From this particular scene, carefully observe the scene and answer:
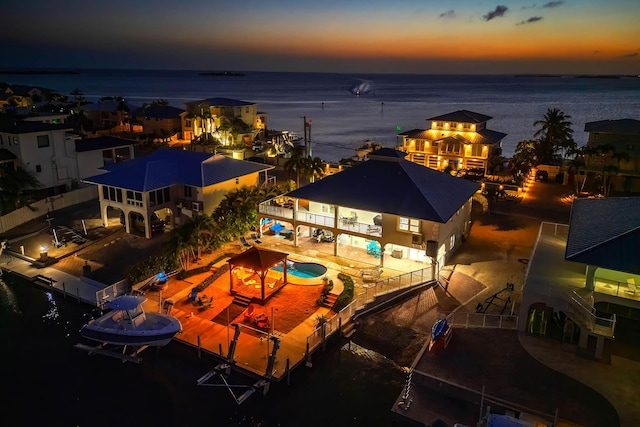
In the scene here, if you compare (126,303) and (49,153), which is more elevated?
(49,153)

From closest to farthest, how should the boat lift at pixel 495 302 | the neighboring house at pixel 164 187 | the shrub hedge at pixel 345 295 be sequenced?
1. the boat lift at pixel 495 302
2. the shrub hedge at pixel 345 295
3. the neighboring house at pixel 164 187

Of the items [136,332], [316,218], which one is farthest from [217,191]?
[136,332]

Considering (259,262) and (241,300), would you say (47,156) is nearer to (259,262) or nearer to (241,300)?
(241,300)

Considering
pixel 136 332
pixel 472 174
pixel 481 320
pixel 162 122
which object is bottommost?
pixel 136 332

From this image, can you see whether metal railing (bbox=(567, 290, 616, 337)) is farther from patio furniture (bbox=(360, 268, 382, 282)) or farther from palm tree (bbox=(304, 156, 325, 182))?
palm tree (bbox=(304, 156, 325, 182))

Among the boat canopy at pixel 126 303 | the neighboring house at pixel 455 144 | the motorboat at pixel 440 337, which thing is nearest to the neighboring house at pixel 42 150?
the boat canopy at pixel 126 303

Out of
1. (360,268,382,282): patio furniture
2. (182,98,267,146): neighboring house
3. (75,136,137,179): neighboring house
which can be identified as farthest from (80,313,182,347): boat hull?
(182,98,267,146): neighboring house

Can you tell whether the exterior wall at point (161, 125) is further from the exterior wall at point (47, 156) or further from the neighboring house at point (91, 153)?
the exterior wall at point (47, 156)
